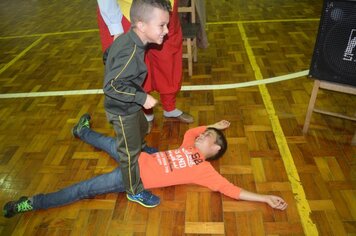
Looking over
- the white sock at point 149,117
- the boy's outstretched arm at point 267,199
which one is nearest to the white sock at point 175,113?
the white sock at point 149,117

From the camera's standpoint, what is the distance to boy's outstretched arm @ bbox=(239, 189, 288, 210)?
5.28 ft

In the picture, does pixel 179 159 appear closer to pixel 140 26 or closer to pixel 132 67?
pixel 132 67

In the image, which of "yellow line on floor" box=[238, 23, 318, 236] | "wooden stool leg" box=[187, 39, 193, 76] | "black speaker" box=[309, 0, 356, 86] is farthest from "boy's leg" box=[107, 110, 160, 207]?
"wooden stool leg" box=[187, 39, 193, 76]

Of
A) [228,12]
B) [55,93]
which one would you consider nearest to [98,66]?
[55,93]

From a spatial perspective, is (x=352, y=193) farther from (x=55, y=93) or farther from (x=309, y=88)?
(x=55, y=93)

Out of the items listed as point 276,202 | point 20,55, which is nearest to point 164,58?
point 276,202

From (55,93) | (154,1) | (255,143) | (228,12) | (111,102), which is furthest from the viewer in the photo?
(228,12)

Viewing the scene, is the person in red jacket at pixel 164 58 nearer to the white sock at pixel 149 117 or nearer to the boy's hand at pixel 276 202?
the white sock at pixel 149 117

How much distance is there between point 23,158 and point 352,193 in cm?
214

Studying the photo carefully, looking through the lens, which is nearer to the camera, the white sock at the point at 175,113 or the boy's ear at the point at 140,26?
the boy's ear at the point at 140,26

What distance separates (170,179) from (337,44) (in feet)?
4.06

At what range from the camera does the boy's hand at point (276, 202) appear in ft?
5.27

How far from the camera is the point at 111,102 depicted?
1478 mm

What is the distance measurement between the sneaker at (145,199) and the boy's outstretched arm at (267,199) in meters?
0.48
